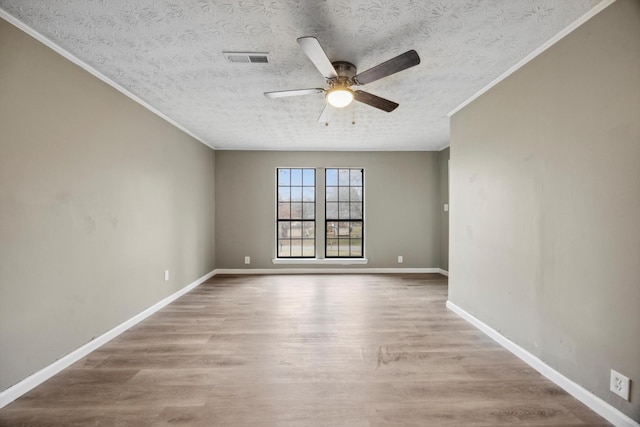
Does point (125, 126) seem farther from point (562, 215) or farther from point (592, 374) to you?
point (592, 374)

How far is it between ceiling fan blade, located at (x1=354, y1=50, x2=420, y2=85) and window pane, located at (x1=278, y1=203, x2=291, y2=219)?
3.69 metres

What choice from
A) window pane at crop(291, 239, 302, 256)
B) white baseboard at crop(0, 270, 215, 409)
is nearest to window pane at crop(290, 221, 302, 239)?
window pane at crop(291, 239, 302, 256)

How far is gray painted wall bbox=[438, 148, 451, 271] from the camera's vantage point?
17.3ft

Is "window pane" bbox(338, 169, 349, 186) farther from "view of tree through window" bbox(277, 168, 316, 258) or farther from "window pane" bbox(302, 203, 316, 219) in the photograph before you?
"window pane" bbox(302, 203, 316, 219)

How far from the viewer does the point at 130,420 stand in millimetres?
1642

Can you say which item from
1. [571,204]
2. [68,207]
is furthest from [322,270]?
[571,204]

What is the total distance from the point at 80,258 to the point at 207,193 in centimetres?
286

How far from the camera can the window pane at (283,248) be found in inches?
220

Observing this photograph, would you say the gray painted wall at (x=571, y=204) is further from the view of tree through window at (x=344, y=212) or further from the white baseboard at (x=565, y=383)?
the view of tree through window at (x=344, y=212)

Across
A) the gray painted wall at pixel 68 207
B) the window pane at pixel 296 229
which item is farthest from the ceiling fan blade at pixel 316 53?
the window pane at pixel 296 229

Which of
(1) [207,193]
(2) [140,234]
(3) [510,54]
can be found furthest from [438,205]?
(2) [140,234]

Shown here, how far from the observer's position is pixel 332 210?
5648 mm

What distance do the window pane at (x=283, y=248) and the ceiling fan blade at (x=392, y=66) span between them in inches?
155

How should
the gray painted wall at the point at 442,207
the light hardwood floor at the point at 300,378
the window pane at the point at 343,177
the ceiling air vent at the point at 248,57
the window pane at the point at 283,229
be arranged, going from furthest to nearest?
1. the window pane at the point at 343,177
2. the window pane at the point at 283,229
3. the gray painted wall at the point at 442,207
4. the ceiling air vent at the point at 248,57
5. the light hardwood floor at the point at 300,378
